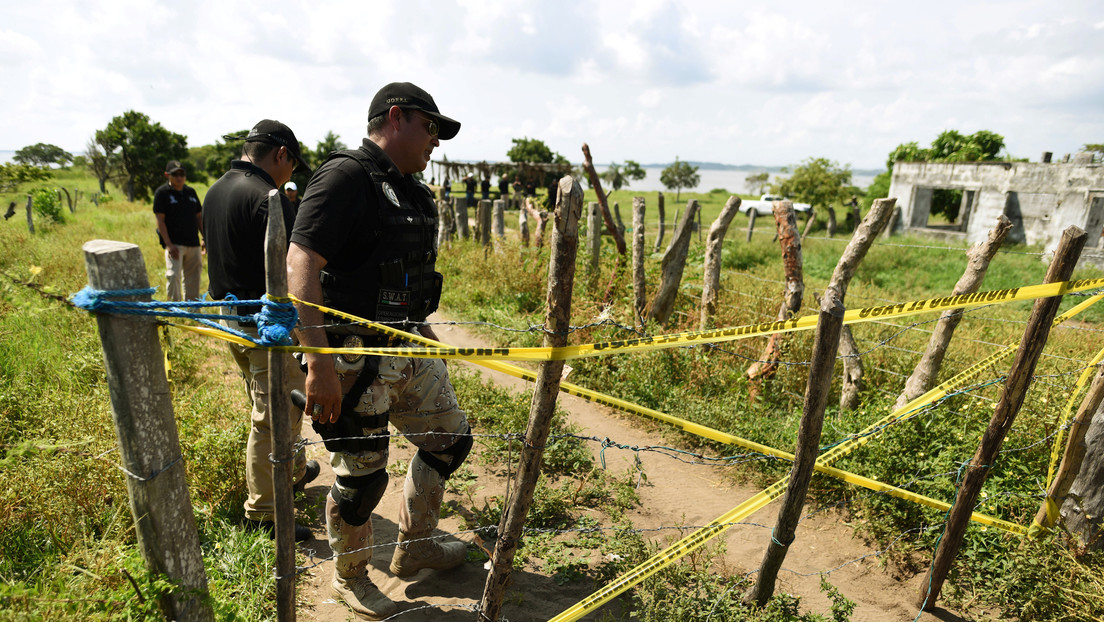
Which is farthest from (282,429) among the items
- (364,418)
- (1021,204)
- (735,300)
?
(1021,204)

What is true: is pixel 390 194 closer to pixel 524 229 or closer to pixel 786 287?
pixel 786 287

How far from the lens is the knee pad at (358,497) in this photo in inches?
101

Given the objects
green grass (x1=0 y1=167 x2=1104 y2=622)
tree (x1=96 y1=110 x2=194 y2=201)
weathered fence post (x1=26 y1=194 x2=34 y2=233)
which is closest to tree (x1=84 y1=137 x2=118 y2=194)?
tree (x1=96 y1=110 x2=194 y2=201)

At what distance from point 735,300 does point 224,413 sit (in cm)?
501

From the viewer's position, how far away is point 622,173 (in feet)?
141

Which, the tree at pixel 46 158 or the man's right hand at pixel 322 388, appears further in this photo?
the tree at pixel 46 158

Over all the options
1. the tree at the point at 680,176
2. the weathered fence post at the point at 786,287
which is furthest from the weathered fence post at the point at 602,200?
the tree at the point at 680,176

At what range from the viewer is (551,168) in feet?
89.2

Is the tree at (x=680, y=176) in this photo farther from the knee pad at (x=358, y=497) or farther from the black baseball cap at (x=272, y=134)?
the knee pad at (x=358, y=497)

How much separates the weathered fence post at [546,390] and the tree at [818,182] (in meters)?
25.6

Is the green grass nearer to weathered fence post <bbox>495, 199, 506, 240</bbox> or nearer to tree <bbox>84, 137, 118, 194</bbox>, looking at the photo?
weathered fence post <bbox>495, 199, 506, 240</bbox>

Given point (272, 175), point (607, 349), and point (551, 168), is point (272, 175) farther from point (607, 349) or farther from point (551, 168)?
point (551, 168)

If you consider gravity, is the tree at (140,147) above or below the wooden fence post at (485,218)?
above

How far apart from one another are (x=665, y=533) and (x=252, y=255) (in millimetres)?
2884
